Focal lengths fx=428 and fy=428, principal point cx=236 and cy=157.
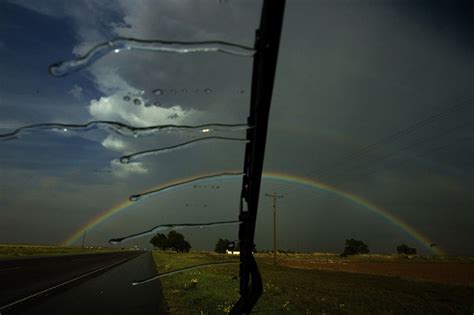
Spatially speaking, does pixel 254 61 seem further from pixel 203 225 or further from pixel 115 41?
pixel 203 225

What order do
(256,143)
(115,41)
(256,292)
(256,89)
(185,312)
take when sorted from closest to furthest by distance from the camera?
(115,41)
(256,89)
(256,143)
(256,292)
(185,312)

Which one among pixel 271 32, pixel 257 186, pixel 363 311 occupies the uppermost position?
pixel 271 32

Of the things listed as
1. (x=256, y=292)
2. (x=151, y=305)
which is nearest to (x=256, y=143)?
(x=256, y=292)

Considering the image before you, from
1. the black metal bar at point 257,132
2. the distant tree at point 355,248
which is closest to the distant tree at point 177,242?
the distant tree at point 355,248

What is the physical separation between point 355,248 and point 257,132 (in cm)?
17997

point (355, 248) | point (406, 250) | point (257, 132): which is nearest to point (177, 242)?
point (355, 248)

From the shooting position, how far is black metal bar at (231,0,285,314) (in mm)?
1884

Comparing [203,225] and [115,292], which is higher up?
[203,225]

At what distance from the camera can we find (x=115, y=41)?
1.81 m

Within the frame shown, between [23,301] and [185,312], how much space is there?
540 cm

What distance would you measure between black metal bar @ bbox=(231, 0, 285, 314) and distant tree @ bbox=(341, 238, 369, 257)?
17810 cm

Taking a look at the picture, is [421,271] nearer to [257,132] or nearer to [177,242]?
[257,132]

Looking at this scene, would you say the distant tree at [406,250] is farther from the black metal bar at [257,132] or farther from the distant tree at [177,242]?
the black metal bar at [257,132]

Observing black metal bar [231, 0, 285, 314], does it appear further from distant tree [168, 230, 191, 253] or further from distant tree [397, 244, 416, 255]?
distant tree [397, 244, 416, 255]
